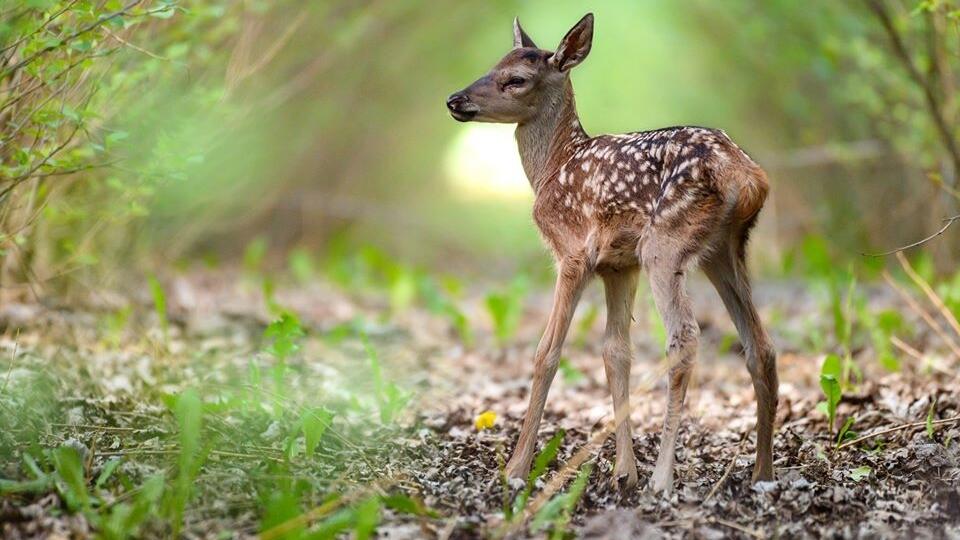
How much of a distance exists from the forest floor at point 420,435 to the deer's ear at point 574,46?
1650 mm

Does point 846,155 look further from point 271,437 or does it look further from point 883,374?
point 271,437

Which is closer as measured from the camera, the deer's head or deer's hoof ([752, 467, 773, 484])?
deer's hoof ([752, 467, 773, 484])

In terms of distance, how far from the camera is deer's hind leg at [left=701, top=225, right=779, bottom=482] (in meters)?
4.84

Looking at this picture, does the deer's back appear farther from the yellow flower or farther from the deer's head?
the yellow flower

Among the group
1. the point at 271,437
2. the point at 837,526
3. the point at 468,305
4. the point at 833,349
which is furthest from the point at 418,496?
the point at 468,305

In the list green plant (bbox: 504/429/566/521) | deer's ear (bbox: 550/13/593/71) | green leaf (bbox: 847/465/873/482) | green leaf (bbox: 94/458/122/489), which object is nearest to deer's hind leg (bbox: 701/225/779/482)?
green leaf (bbox: 847/465/873/482)

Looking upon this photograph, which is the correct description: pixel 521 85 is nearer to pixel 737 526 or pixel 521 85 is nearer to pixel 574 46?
pixel 574 46

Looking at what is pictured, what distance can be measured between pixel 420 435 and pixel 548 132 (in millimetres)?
1689

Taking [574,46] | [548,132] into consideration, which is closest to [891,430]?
[548,132]

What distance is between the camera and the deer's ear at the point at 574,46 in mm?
5434

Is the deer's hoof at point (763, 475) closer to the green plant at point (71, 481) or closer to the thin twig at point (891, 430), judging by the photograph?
the thin twig at point (891, 430)

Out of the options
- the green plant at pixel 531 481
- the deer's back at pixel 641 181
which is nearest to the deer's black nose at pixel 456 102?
the deer's back at pixel 641 181

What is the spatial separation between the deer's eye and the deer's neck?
178 millimetres

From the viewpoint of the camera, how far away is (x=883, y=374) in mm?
7109
